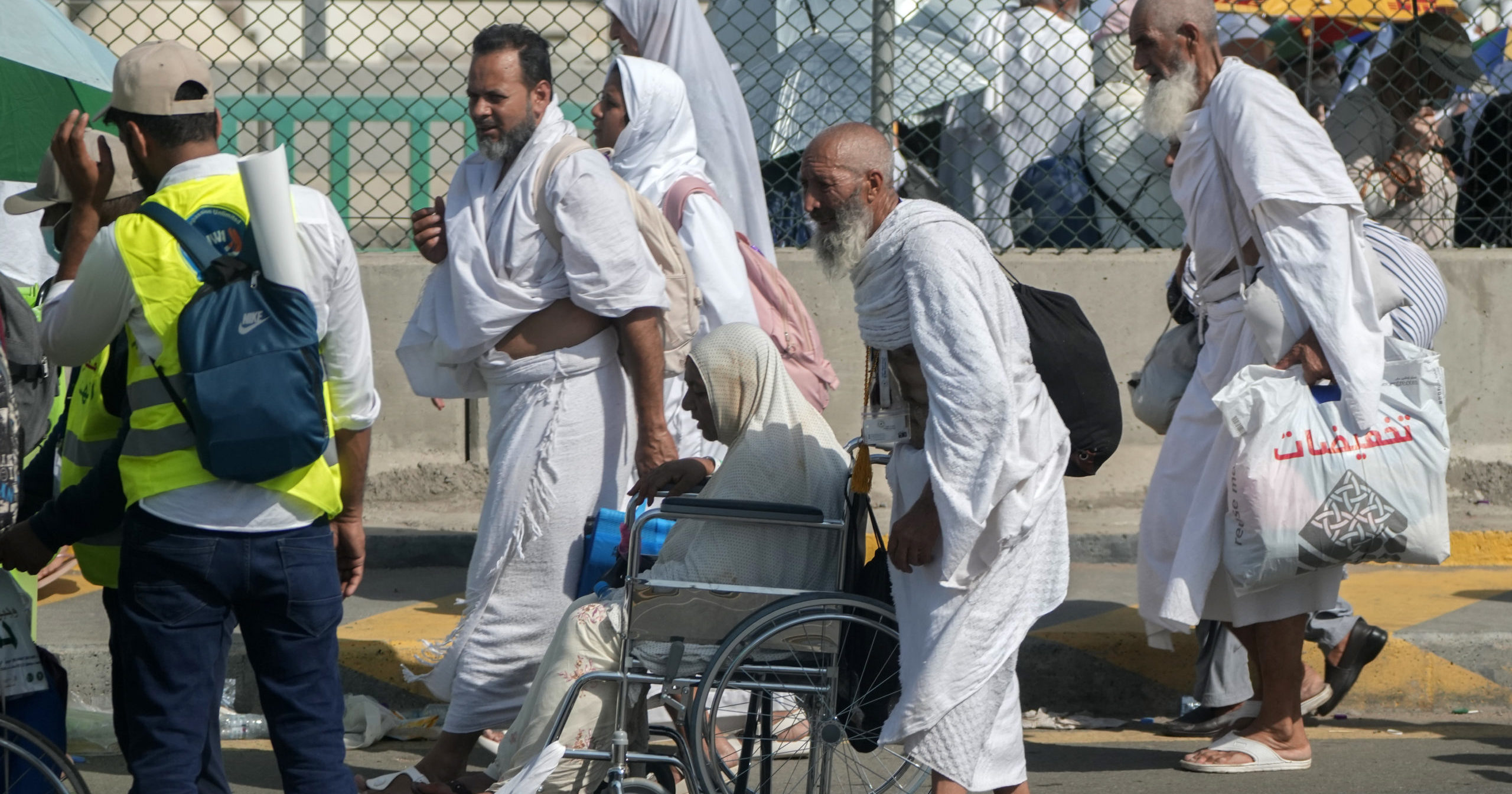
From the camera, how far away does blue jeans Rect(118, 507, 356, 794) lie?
312 cm

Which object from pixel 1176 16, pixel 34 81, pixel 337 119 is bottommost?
pixel 337 119

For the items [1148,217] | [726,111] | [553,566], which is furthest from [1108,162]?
[553,566]

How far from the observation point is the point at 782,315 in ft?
16.8

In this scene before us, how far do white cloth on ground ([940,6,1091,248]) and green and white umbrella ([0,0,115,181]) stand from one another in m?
4.08

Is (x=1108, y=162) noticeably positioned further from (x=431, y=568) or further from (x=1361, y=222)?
(x=431, y=568)

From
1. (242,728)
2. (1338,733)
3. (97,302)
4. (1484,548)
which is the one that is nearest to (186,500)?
(97,302)

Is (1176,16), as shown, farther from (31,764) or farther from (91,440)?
(31,764)

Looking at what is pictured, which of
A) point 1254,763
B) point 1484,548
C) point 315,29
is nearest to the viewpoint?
point 1254,763

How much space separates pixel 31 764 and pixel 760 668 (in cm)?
148

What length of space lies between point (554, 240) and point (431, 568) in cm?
260

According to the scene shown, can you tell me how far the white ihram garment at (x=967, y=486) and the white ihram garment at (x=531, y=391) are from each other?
2.83 feet

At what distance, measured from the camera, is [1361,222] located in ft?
15.0

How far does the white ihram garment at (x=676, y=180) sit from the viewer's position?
4.91 m

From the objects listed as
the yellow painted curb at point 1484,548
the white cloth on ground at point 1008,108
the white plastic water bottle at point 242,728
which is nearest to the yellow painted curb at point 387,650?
the white plastic water bottle at point 242,728
